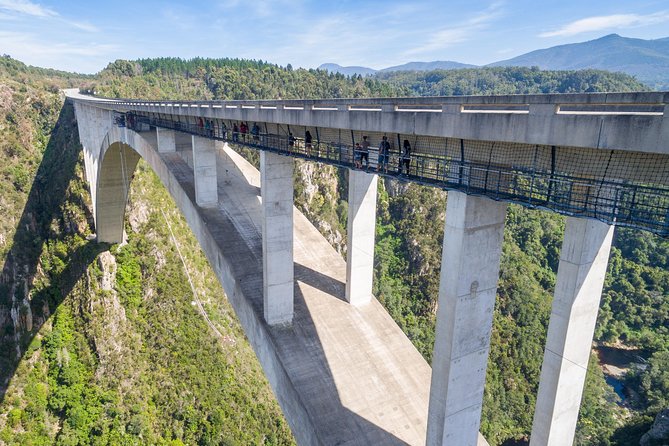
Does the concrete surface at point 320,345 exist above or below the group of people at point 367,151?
below

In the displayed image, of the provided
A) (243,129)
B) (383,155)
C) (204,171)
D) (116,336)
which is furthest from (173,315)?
(383,155)

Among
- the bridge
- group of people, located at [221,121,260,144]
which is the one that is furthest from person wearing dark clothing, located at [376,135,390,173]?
group of people, located at [221,121,260,144]

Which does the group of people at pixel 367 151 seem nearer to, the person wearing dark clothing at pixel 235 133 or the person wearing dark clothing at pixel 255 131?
the person wearing dark clothing at pixel 255 131

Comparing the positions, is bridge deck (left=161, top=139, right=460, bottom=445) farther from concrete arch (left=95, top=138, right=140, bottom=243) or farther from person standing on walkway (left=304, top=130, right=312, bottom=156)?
concrete arch (left=95, top=138, right=140, bottom=243)

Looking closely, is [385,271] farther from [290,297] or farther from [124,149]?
[290,297]

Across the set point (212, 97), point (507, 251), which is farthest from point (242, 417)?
point (212, 97)

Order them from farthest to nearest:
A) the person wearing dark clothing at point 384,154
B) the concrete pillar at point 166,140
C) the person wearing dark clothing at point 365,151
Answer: the concrete pillar at point 166,140 → the person wearing dark clothing at point 365,151 → the person wearing dark clothing at point 384,154

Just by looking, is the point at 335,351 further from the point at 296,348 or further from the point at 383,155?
the point at 383,155

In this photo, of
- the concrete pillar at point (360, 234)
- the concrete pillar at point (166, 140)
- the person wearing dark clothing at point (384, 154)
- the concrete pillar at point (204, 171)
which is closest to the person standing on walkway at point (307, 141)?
the concrete pillar at point (360, 234)

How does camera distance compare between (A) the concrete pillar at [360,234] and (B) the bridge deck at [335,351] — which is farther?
(A) the concrete pillar at [360,234]

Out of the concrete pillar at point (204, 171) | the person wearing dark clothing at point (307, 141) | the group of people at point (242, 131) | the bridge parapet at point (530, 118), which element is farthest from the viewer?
the concrete pillar at point (204, 171)
